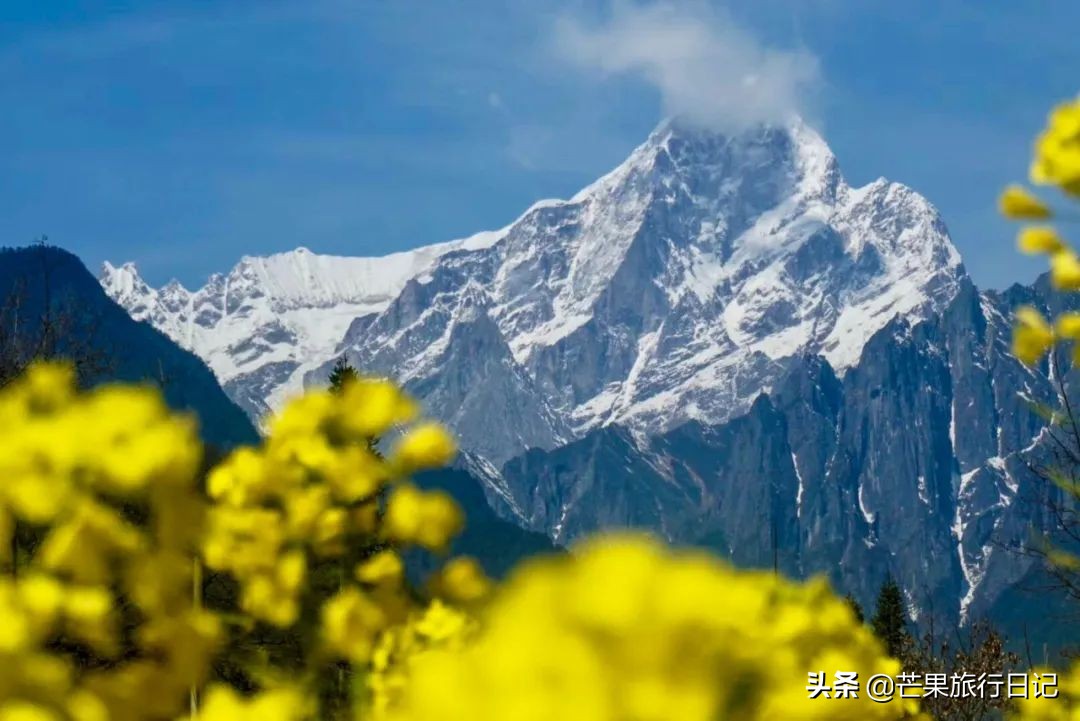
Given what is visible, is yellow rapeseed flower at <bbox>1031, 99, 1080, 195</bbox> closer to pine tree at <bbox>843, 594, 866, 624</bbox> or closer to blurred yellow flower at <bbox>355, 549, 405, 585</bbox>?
blurred yellow flower at <bbox>355, 549, 405, 585</bbox>

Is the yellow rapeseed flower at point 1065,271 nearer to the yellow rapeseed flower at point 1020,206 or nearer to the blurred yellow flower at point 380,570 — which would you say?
the yellow rapeseed flower at point 1020,206

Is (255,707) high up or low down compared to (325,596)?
down

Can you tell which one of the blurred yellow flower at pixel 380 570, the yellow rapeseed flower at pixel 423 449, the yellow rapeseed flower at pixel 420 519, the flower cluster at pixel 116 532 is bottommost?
the flower cluster at pixel 116 532

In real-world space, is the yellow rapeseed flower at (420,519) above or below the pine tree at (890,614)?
below

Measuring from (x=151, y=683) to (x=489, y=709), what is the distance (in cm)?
71

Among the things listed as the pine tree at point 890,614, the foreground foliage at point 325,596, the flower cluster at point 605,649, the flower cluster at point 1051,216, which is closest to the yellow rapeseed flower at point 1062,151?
the flower cluster at point 1051,216

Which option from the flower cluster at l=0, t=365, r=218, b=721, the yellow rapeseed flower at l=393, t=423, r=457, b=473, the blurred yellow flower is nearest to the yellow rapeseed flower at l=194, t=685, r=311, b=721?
the flower cluster at l=0, t=365, r=218, b=721

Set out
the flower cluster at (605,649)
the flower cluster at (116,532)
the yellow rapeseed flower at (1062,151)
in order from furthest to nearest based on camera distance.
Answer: the yellow rapeseed flower at (1062,151)
the flower cluster at (116,532)
the flower cluster at (605,649)

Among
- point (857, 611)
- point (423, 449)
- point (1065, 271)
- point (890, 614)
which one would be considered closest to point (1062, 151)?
point (1065, 271)

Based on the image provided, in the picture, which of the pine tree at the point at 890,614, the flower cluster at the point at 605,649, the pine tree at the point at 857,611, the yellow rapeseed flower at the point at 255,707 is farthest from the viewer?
the pine tree at the point at 890,614

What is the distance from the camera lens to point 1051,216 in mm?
3336

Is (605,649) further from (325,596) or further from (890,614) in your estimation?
(890,614)

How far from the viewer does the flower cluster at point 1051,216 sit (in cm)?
296

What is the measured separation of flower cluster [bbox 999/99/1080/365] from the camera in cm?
296
